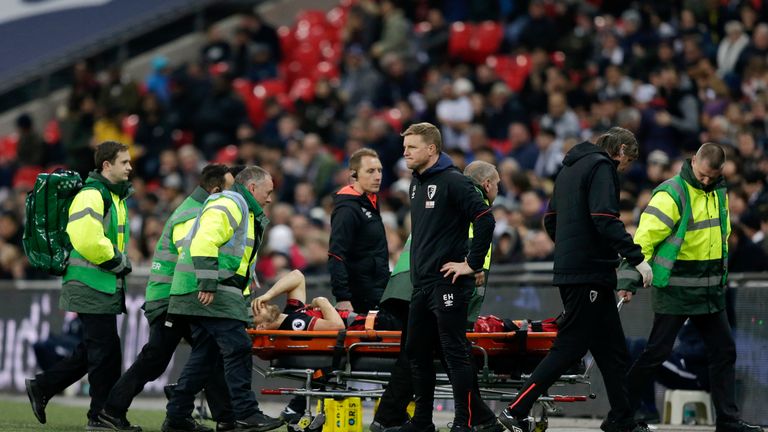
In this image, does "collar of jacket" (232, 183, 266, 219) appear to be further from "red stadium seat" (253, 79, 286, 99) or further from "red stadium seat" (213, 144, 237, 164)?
"red stadium seat" (253, 79, 286, 99)

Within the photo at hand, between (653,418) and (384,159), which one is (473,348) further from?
(384,159)

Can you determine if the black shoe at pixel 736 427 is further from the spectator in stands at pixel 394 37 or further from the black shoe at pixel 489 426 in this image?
the spectator in stands at pixel 394 37

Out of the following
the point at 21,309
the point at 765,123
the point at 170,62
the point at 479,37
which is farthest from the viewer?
the point at 170,62

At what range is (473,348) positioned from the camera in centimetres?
1066

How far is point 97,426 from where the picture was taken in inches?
463

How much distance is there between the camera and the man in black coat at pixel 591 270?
10.2 meters

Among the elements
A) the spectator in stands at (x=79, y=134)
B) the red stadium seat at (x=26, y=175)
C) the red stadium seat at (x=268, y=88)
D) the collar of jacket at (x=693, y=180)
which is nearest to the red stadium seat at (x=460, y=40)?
the red stadium seat at (x=268, y=88)

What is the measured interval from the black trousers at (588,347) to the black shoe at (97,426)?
10.9 feet

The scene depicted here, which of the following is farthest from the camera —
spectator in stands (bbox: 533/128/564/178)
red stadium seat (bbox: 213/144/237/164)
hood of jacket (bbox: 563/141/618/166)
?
red stadium seat (bbox: 213/144/237/164)

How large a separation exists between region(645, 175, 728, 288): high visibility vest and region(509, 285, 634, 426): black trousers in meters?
0.99

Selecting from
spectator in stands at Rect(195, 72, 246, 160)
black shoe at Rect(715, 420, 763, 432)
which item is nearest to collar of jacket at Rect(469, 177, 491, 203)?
black shoe at Rect(715, 420, 763, 432)

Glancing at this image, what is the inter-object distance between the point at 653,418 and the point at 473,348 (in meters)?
3.21

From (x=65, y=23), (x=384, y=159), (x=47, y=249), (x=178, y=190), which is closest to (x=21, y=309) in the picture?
(x=178, y=190)

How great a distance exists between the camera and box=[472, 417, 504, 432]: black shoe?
10188 mm
